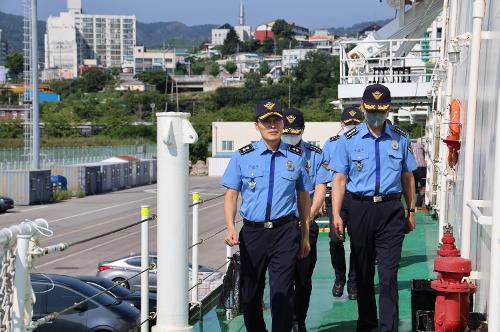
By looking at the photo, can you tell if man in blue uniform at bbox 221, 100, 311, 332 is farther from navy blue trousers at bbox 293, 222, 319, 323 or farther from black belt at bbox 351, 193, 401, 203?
navy blue trousers at bbox 293, 222, 319, 323

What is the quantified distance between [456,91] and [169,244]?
16.1ft

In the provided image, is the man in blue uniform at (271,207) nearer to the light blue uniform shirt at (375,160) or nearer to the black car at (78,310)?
the light blue uniform shirt at (375,160)

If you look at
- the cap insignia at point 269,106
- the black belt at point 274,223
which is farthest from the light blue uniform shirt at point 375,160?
the cap insignia at point 269,106

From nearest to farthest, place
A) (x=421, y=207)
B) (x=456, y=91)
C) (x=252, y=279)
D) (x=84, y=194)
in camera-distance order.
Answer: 1. (x=252, y=279)
2. (x=456, y=91)
3. (x=421, y=207)
4. (x=84, y=194)

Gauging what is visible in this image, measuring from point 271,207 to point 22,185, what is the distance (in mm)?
46604

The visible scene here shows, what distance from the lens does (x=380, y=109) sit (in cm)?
680

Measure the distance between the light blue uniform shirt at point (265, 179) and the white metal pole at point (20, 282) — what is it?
2.16 m

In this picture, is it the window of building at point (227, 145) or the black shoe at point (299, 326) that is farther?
the window of building at point (227, 145)

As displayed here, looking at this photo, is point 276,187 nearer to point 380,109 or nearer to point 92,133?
point 380,109

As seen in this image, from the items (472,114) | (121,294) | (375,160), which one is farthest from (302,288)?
(121,294)

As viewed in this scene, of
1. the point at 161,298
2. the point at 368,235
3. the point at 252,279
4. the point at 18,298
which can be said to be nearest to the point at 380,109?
the point at 368,235

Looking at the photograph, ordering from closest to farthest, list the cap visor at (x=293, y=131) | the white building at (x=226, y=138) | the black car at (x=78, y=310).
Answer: the cap visor at (x=293, y=131), the black car at (x=78, y=310), the white building at (x=226, y=138)

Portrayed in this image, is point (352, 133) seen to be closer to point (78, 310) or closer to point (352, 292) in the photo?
point (352, 292)

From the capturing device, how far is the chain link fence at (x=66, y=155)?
5932 centimetres
